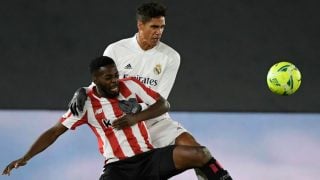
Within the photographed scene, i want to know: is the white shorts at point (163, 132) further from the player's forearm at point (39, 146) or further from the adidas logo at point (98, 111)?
the player's forearm at point (39, 146)

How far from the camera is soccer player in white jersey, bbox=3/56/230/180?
11.0 feet

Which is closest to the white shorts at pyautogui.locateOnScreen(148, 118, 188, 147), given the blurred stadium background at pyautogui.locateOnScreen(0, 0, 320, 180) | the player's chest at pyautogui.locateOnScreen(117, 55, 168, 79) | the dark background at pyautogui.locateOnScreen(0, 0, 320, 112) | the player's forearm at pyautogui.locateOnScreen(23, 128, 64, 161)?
the player's chest at pyautogui.locateOnScreen(117, 55, 168, 79)

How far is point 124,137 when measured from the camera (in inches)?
139

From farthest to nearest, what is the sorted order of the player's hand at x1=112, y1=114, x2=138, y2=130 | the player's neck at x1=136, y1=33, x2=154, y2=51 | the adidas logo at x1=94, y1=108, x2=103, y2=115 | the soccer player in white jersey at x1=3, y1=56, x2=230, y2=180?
the player's neck at x1=136, y1=33, x2=154, y2=51 → the adidas logo at x1=94, y1=108, x2=103, y2=115 → the player's hand at x1=112, y1=114, x2=138, y2=130 → the soccer player in white jersey at x1=3, y1=56, x2=230, y2=180

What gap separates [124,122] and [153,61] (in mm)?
627

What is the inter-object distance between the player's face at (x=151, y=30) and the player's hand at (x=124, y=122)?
617 mm

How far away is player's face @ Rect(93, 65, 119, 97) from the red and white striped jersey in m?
0.07

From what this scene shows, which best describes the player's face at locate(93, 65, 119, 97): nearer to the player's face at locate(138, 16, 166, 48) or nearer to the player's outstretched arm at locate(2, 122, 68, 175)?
the player's outstretched arm at locate(2, 122, 68, 175)

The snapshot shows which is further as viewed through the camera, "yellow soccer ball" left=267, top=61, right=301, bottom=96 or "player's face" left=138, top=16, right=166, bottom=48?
"yellow soccer ball" left=267, top=61, right=301, bottom=96

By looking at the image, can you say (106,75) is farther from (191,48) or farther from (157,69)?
(191,48)

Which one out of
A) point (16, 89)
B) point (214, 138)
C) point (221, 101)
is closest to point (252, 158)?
point (214, 138)

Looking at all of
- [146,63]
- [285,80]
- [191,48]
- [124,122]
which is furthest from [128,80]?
[191,48]

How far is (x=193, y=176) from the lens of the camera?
16.2 ft

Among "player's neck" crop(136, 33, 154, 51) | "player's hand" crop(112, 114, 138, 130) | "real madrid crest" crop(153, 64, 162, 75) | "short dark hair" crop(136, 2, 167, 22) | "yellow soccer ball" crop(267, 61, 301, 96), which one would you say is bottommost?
"player's hand" crop(112, 114, 138, 130)
